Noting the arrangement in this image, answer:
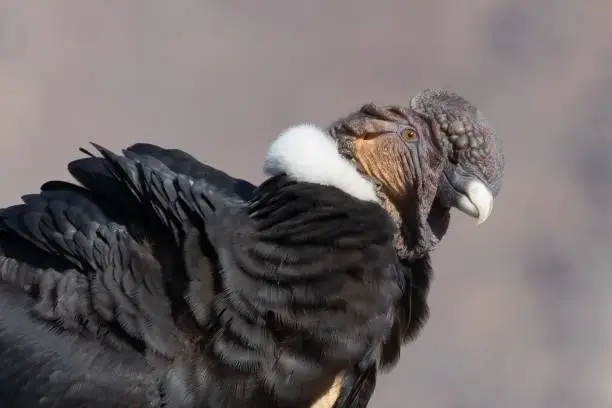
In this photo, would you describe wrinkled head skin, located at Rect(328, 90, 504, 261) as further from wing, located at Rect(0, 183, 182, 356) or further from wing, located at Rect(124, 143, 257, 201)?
wing, located at Rect(0, 183, 182, 356)

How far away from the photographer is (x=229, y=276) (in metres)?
3.79

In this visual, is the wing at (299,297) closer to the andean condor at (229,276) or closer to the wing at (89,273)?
the andean condor at (229,276)

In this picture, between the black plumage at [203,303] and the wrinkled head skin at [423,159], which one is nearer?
the black plumage at [203,303]

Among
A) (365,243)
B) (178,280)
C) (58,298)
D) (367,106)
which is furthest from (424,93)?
(58,298)

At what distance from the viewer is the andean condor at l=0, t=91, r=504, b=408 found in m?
3.80

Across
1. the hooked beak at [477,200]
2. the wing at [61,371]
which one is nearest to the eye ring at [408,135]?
the hooked beak at [477,200]

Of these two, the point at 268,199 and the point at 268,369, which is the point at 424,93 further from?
the point at 268,369

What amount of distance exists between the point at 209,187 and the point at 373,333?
0.91 m

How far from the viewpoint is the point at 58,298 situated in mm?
3918

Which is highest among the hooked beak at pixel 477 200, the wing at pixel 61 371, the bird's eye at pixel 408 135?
the bird's eye at pixel 408 135

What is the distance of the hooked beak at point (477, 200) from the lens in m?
4.11

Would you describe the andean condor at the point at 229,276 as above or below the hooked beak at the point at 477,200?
below

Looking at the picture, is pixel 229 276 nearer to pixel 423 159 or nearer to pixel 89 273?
pixel 89 273

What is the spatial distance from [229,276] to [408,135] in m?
1.08
